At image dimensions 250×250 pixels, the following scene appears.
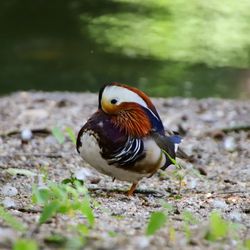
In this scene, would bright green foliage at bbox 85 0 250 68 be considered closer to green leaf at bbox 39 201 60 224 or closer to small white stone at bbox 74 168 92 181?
small white stone at bbox 74 168 92 181

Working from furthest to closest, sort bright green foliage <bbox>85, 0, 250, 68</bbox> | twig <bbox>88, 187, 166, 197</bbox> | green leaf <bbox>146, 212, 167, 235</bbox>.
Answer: bright green foliage <bbox>85, 0, 250, 68</bbox>, twig <bbox>88, 187, 166, 197</bbox>, green leaf <bbox>146, 212, 167, 235</bbox>

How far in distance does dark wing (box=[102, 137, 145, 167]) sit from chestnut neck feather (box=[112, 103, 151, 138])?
0.04 m

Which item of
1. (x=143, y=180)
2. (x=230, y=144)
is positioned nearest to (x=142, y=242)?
(x=143, y=180)

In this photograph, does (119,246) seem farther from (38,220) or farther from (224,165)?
(224,165)

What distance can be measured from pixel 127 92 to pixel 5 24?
325 inches

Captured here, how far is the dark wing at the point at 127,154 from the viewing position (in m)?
3.16

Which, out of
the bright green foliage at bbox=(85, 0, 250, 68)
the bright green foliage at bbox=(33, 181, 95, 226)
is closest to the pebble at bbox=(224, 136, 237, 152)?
the bright green foliage at bbox=(33, 181, 95, 226)

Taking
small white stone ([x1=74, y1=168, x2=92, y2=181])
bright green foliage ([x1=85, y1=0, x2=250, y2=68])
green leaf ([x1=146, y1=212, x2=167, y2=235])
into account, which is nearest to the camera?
green leaf ([x1=146, y1=212, x2=167, y2=235])

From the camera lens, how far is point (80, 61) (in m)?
9.67

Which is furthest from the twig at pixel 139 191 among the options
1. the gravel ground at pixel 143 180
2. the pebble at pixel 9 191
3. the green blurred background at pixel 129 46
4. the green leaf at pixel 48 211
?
the green blurred background at pixel 129 46

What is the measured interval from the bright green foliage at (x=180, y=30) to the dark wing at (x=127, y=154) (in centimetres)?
647

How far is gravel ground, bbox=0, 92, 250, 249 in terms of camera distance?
2.28 m

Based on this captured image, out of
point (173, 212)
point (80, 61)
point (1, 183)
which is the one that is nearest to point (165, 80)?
point (80, 61)

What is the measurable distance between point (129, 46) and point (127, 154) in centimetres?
714
